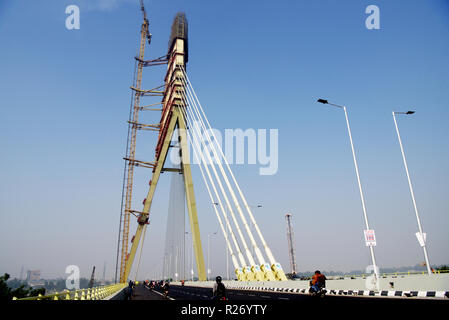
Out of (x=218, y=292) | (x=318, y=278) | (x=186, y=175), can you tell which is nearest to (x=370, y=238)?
(x=318, y=278)

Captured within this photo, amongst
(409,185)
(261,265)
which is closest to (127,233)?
(261,265)

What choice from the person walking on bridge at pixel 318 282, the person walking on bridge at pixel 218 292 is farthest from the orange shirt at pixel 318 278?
the person walking on bridge at pixel 218 292

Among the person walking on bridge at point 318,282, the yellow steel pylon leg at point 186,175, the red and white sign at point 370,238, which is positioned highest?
the yellow steel pylon leg at point 186,175

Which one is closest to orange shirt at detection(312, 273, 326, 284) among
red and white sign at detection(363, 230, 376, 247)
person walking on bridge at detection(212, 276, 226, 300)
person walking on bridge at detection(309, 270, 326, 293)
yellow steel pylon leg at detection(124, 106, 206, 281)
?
person walking on bridge at detection(309, 270, 326, 293)

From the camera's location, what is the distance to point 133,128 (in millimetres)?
60438

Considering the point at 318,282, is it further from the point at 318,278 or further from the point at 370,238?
the point at 370,238

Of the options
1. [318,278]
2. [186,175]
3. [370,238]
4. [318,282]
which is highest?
[186,175]

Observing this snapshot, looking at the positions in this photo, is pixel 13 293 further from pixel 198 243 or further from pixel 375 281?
pixel 375 281

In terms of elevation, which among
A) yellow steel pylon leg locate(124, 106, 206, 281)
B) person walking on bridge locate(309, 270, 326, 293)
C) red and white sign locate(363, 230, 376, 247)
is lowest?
person walking on bridge locate(309, 270, 326, 293)

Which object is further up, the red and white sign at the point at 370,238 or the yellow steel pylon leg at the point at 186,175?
the yellow steel pylon leg at the point at 186,175

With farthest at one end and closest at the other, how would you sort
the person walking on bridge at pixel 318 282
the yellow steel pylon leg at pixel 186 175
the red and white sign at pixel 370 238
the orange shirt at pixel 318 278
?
the yellow steel pylon leg at pixel 186 175 → the red and white sign at pixel 370 238 → the orange shirt at pixel 318 278 → the person walking on bridge at pixel 318 282

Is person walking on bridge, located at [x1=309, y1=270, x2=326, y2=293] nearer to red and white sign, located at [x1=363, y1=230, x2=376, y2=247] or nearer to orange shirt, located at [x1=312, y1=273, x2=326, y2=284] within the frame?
orange shirt, located at [x1=312, y1=273, x2=326, y2=284]

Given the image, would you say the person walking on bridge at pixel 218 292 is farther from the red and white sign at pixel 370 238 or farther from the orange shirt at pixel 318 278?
the red and white sign at pixel 370 238
